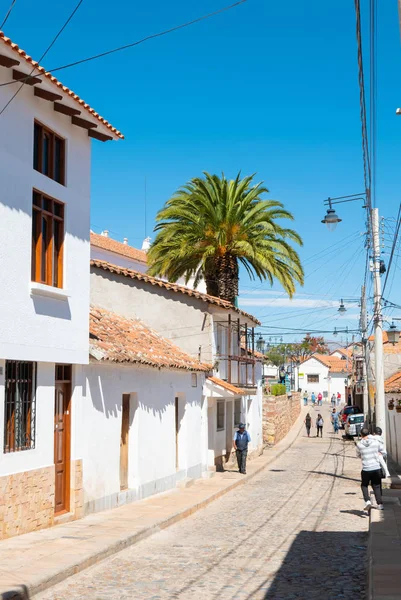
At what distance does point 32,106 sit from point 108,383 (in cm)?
603

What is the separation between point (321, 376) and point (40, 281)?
108 metres

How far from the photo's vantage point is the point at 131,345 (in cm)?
1866

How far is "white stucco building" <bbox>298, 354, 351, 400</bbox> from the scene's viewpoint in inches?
4621

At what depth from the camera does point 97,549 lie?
11.0m

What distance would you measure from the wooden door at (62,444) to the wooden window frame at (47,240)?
2.01 m

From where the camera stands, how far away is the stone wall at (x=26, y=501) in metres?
11.4

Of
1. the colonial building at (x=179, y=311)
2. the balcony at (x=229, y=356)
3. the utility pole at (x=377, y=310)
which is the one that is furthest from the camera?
the balcony at (x=229, y=356)

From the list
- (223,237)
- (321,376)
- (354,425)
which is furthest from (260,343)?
(321,376)

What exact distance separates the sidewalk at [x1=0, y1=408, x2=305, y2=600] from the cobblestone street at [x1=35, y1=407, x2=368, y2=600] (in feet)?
0.59

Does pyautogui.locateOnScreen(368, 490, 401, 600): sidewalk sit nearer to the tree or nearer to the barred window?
the barred window

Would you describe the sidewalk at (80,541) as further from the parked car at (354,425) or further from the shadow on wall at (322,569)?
the parked car at (354,425)

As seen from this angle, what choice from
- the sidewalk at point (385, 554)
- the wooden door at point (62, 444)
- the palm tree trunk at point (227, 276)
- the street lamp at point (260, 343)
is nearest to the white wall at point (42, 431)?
the wooden door at point (62, 444)

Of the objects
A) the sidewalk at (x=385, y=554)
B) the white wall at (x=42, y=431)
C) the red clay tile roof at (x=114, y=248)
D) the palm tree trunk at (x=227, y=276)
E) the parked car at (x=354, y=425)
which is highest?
the red clay tile roof at (x=114, y=248)

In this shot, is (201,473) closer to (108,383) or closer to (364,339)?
(108,383)
